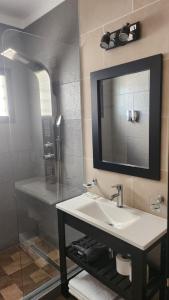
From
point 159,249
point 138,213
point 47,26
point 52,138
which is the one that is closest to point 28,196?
point 52,138

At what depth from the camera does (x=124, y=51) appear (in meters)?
1.52

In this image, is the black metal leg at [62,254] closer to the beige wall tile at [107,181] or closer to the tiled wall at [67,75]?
the tiled wall at [67,75]

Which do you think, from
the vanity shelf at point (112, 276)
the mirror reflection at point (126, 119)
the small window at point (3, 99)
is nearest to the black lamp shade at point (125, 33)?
the mirror reflection at point (126, 119)

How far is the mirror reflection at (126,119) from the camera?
1474 millimetres

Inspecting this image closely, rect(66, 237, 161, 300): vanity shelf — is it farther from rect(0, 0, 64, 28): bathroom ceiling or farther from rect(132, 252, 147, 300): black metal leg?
rect(0, 0, 64, 28): bathroom ceiling

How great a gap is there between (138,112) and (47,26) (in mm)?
1347

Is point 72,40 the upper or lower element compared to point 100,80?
upper

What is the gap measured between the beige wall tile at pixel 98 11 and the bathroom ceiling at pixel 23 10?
335 mm

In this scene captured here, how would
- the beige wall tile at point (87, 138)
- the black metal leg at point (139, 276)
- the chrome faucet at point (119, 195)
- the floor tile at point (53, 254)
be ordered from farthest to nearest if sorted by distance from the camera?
the floor tile at point (53, 254) → the beige wall tile at point (87, 138) → the chrome faucet at point (119, 195) → the black metal leg at point (139, 276)

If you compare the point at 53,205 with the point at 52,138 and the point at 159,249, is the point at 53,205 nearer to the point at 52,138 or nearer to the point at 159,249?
the point at 52,138

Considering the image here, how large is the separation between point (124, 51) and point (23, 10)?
1.26m

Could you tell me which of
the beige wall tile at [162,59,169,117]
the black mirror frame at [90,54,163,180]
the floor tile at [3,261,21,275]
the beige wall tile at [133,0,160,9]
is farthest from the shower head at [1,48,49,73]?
the floor tile at [3,261,21,275]

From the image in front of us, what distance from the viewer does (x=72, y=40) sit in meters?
1.92

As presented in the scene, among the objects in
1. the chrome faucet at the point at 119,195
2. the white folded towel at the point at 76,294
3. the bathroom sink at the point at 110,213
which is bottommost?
the white folded towel at the point at 76,294
